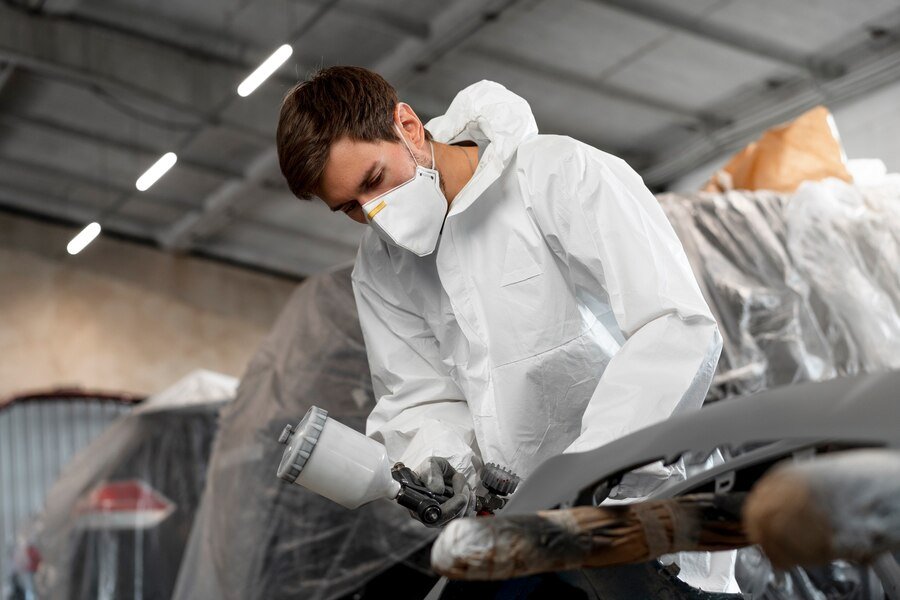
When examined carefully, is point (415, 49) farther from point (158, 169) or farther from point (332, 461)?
point (332, 461)

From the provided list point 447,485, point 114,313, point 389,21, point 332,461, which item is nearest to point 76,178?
point 114,313

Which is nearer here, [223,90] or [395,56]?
[395,56]

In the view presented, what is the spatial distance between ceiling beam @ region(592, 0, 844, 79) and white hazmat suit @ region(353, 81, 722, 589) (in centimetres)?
472

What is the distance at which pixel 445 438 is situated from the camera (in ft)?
6.22

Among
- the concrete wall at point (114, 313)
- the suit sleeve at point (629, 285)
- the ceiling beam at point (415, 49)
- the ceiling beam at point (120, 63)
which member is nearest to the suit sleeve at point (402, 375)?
the suit sleeve at point (629, 285)

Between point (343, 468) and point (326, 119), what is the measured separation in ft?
2.16

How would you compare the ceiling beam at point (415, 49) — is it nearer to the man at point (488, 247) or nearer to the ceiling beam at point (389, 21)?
the ceiling beam at point (389, 21)

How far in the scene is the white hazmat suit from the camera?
5.03 feet

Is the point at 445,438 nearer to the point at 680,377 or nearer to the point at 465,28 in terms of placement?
the point at 680,377

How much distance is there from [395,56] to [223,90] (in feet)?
4.52

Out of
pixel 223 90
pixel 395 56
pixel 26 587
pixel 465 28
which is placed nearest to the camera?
pixel 26 587

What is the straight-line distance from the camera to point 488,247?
1925 mm

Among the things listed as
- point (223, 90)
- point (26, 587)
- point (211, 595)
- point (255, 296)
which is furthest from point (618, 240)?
point (255, 296)

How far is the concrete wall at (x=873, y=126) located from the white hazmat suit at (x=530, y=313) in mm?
5783
